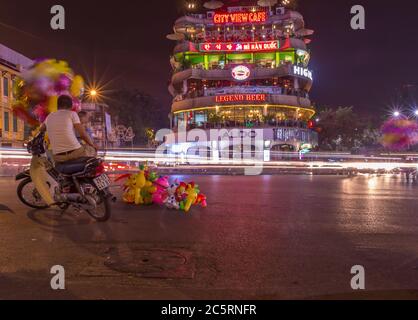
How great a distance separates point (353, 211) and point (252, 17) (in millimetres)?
76083

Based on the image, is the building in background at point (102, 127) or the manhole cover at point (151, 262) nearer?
the manhole cover at point (151, 262)

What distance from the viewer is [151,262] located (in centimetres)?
498

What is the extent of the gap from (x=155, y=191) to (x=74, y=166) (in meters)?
2.64

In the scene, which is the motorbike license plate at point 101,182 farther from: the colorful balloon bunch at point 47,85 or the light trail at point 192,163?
the light trail at point 192,163

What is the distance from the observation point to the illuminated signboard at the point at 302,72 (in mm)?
75213

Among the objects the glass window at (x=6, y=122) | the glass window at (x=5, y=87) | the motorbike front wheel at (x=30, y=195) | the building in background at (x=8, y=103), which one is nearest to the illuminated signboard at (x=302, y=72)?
the building in background at (x=8, y=103)

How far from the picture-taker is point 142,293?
3.94 metres

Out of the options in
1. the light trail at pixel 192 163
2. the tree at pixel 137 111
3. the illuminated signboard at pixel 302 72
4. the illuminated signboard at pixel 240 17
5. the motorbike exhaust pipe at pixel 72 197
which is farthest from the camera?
the tree at pixel 137 111

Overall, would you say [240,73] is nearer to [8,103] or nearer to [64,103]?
[8,103]

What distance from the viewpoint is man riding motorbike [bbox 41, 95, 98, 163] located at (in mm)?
7344

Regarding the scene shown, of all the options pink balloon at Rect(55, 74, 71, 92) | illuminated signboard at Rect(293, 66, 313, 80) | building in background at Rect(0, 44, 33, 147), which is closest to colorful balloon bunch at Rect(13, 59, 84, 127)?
pink balloon at Rect(55, 74, 71, 92)

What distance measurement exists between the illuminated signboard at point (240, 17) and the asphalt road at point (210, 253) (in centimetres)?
7567

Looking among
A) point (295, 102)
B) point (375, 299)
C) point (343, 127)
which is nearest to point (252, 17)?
point (295, 102)

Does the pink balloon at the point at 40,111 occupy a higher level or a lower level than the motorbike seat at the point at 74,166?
higher
